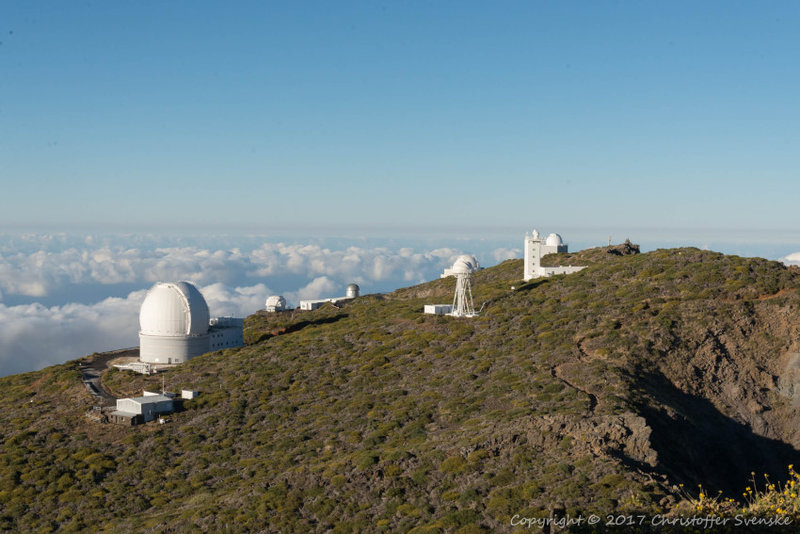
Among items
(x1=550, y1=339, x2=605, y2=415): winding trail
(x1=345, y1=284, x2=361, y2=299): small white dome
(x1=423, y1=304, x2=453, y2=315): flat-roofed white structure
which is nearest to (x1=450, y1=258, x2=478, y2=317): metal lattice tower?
(x1=423, y1=304, x2=453, y2=315): flat-roofed white structure

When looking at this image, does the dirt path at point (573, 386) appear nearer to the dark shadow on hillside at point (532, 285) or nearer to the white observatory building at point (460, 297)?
the white observatory building at point (460, 297)

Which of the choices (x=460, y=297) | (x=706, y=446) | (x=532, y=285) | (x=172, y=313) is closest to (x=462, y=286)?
(x=460, y=297)

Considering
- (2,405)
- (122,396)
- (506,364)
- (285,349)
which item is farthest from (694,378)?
(2,405)

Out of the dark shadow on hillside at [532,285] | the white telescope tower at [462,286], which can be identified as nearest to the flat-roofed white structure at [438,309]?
the white telescope tower at [462,286]

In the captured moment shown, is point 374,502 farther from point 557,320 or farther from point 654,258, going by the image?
point 654,258

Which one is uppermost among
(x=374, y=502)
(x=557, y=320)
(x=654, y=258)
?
(x=654, y=258)

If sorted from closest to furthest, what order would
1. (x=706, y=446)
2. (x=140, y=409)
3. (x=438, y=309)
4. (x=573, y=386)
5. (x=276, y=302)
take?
(x=706, y=446)
(x=573, y=386)
(x=140, y=409)
(x=438, y=309)
(x=276, y=302)

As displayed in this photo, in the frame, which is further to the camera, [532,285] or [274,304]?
[274,304]

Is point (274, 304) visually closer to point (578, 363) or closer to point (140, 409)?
point (140, 409)
